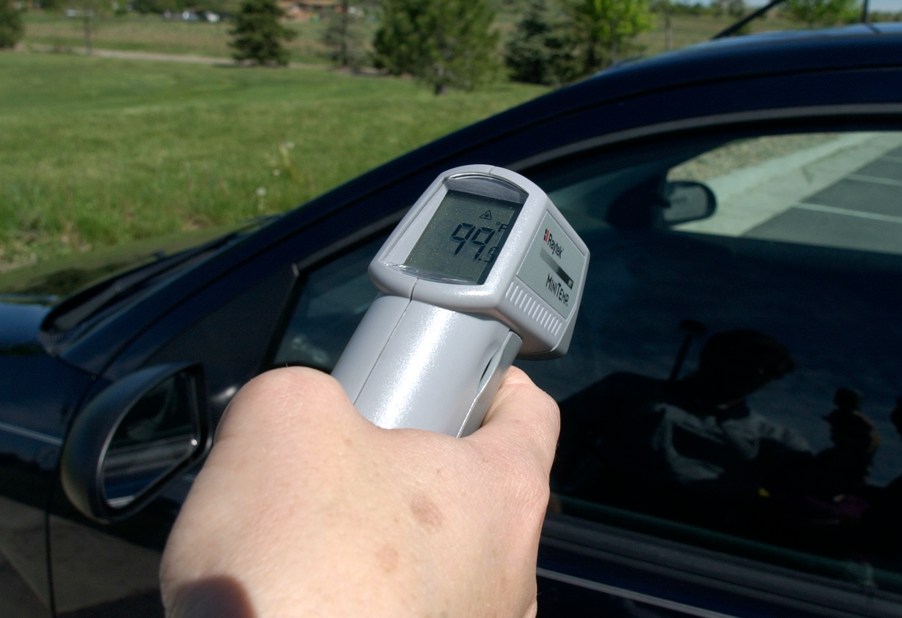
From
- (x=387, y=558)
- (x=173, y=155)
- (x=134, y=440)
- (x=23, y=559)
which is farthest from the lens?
(x=173, y=155)

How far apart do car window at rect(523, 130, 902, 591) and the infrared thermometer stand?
0.62m

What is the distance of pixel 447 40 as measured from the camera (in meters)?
39.8

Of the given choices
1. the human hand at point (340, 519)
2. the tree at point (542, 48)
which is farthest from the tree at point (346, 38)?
the human hand at point (340, 519)

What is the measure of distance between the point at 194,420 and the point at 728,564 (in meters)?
1.00

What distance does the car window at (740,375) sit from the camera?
1576 mm

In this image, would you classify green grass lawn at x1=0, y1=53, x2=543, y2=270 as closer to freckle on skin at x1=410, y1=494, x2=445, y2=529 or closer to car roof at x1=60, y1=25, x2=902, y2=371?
car roof at x1=60, y1=25, x2=902, y2=371

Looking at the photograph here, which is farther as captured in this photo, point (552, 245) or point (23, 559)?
point (23, 559)

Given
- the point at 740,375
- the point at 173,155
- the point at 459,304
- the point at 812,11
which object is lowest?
the point at 173,155

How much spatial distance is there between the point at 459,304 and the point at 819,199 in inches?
54.5

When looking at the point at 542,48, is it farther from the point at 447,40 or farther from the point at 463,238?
the point at 463,238

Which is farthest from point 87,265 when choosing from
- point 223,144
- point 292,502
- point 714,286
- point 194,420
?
point 223,144

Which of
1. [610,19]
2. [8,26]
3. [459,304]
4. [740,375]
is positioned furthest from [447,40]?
[459,304]

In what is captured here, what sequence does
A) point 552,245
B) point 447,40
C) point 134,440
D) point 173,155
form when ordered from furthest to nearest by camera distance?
point 447,40 → point 173,155 → point 134,440 → point 552,245

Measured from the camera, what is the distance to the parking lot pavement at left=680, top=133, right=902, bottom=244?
1.84 metres
